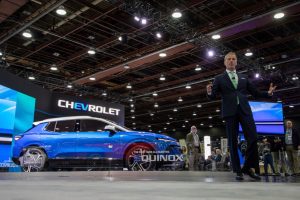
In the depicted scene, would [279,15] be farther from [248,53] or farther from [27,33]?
[27,33]

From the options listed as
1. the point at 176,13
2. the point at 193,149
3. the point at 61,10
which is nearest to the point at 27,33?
the point at 61,10

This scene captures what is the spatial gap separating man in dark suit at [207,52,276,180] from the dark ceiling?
6.96 m

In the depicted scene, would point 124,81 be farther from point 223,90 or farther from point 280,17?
point 223,90

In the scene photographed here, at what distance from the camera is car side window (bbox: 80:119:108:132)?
7.76 metres

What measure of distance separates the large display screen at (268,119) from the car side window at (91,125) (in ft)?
14.4

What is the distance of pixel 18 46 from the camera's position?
13.8 metres

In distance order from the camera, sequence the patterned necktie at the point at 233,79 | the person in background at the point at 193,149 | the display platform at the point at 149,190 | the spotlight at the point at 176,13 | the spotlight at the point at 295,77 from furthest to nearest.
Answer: the spotlight at the point at 295,77, the person in background at the point at 193,149, the spotlight at the point at 176,13, the patterned necktie at the point at 233,79, the display platform at the point at 149,190

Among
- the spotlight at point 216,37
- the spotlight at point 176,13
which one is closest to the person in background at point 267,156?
the spotlight at point 216,37

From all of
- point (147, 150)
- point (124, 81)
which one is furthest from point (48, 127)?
point (124, 81)

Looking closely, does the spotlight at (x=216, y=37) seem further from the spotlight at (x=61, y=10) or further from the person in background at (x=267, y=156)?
the spotlight at (x=61, y=10)

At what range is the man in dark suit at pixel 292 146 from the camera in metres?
9.30

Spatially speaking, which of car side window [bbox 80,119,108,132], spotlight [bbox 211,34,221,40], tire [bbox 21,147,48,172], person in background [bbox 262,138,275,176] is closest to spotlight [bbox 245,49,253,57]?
spotlight [bbox 211,34,221,40]

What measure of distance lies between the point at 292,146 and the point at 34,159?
24.1 ft

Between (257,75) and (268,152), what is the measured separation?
644 cm
